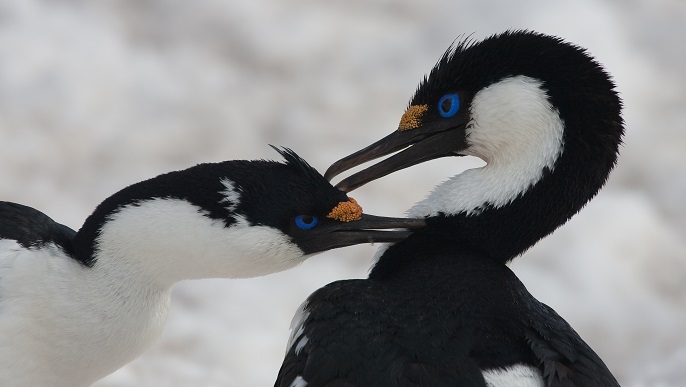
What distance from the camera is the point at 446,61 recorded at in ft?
10.1

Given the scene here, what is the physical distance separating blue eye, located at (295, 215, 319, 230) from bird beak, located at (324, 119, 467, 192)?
0.21 m

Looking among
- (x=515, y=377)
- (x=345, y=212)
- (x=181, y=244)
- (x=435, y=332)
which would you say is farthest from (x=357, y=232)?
(x=515, y=377)

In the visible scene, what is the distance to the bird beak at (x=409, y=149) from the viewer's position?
3145mm

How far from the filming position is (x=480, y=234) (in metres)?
2.95

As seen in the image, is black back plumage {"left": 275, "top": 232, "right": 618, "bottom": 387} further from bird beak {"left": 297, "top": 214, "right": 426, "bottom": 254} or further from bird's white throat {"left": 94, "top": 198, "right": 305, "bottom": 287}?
bird's white throat {"left": 94, "top": 198, "right": 305, "bottom": 287}

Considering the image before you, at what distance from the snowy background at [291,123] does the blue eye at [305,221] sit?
1380 millimetres

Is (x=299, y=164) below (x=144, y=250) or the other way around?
the other way around

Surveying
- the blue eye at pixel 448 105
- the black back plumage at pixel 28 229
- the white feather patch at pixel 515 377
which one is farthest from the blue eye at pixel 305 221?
the white feather patch at pixel 515 377

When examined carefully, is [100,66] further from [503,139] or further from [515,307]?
[515,307]

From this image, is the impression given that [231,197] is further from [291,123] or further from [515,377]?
[291,123]

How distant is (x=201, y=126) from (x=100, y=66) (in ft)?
2.14

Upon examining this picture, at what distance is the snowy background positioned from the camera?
14.9 feet

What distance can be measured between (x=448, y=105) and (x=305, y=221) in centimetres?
54

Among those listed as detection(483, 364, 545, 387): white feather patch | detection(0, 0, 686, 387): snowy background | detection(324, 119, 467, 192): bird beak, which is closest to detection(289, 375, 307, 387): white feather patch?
detection(483, 364, 545, 387): white feather patch
